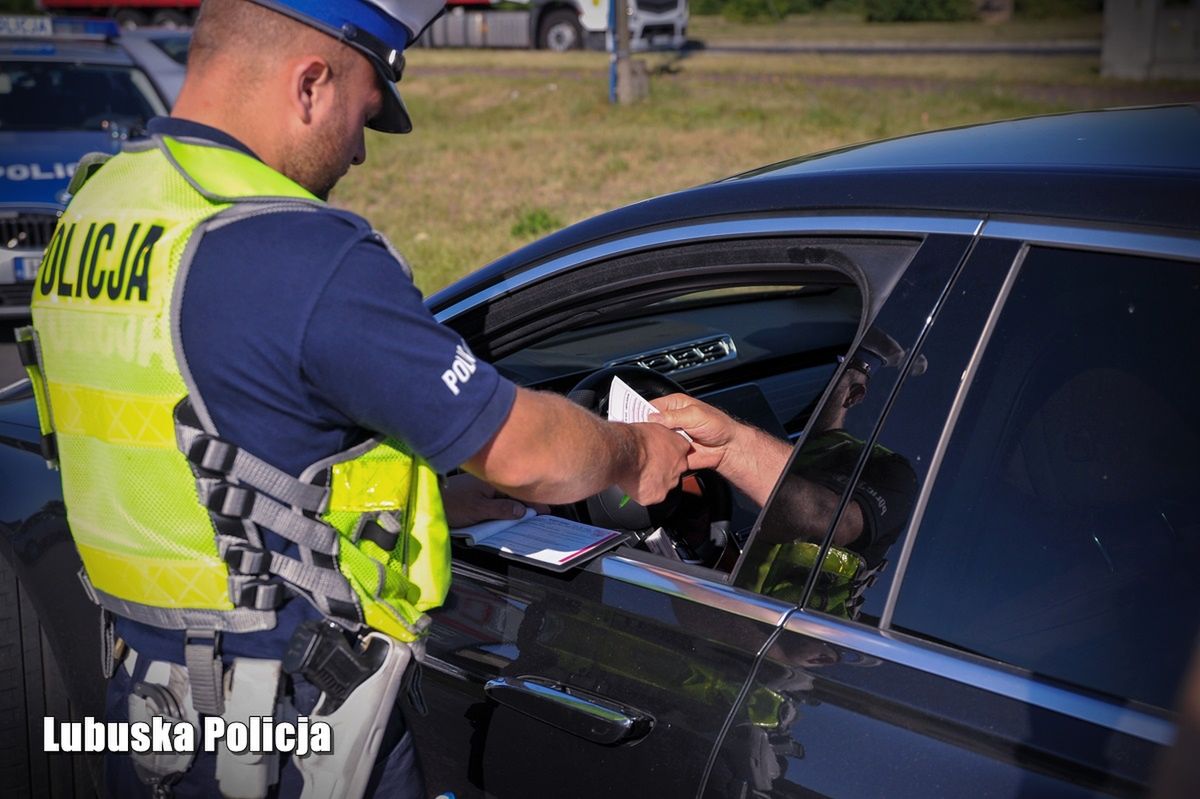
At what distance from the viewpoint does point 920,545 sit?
158 centimetres

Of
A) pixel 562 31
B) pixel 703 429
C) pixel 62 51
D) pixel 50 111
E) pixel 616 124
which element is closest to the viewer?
pixel 703 429

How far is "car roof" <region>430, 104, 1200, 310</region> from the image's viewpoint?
156 centimetres

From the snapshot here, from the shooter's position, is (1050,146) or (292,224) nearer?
(292,224)

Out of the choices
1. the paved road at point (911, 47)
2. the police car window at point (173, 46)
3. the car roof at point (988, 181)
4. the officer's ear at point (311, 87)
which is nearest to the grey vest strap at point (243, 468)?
the officer's ear at point (311, 87)

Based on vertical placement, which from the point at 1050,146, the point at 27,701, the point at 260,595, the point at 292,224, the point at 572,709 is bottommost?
the point at 27,701

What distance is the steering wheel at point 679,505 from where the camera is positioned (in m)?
2.17

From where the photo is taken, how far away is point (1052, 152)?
5.91 feet

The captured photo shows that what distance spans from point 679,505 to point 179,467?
3.23 ft

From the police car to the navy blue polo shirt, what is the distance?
5.85m

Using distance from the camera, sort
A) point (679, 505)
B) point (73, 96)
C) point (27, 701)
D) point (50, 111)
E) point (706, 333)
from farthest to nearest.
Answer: point (73, 96) → point (50, 111) → point (706, 333) → point (27, 701) → point (679, 505)

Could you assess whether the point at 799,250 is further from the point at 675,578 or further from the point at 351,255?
the point at 351,255

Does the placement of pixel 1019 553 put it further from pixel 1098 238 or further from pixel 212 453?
pixel 212 453

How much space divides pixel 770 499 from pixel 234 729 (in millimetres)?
804

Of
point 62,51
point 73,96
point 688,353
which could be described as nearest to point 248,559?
point 688,353
